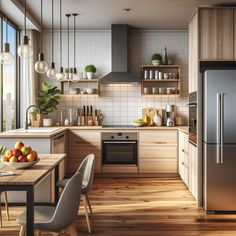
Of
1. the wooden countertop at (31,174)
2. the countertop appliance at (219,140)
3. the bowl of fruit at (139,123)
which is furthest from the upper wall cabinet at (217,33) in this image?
the wooden countertop at (31,174)


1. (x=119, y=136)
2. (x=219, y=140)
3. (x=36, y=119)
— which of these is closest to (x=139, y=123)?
(x=119, y=136)

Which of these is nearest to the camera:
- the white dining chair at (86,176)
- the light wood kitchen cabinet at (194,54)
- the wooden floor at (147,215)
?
the white dining chair at (86,176)

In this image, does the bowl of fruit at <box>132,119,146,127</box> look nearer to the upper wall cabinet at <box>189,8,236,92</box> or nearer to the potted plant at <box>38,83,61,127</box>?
the potted plant at <box>38,83,61,127</box>

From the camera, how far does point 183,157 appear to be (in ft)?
19.3

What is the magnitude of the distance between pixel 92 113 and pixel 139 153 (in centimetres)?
127

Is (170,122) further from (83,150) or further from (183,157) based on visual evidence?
(83,150)

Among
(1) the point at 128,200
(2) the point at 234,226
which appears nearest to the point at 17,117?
(1) the point at 128,200

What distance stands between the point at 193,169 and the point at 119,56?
2.82 m


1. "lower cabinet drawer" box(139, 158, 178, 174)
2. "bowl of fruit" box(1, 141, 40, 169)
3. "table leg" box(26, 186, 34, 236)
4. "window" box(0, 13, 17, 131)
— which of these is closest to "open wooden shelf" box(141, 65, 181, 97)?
"lower cabinet drawer" box(139, 158, 178, 174)

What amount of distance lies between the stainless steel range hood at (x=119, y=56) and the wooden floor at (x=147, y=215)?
6.66 ft

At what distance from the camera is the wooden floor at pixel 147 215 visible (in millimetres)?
3734

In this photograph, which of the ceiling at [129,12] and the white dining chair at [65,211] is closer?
the white dining chair at [65,211]

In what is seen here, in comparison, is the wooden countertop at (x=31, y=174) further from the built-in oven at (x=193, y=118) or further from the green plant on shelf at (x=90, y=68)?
the green plant on shelf at (x=90, y=68)

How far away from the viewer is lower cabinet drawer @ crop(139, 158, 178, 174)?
21.5 ft
